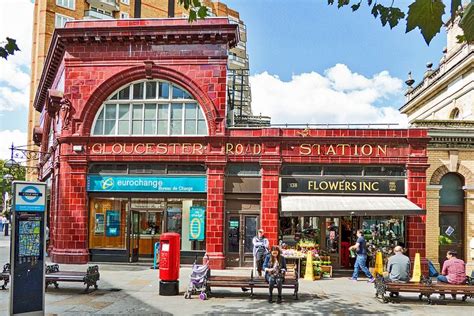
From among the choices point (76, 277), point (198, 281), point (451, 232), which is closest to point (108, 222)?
point (76, 277)

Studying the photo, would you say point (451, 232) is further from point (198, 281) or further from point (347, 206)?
point (198, 281)

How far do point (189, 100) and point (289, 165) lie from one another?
449 cm

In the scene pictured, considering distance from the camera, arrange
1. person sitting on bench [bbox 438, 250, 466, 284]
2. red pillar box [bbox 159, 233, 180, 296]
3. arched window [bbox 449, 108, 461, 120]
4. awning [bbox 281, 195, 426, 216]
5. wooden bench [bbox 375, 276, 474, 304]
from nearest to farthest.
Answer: wooden bench [bbox 375, 276, 474, 304], red pillar box [bbox 159, 233, 180, 296], person sitting on bench [bbox 438, 250, 466, 284], awning [bbox 281, 195, 426, 216], arched window [bbox 449, 108, 461, 120]

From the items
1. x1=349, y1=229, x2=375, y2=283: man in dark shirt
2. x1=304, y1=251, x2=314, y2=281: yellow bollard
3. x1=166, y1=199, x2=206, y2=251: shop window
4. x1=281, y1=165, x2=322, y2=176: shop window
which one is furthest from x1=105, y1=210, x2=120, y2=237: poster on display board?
x1=349, y1=229, x2=375, y2=283: man in dark shirt

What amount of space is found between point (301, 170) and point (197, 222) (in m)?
4.28

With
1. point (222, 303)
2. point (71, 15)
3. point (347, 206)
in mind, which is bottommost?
point (222, 303)

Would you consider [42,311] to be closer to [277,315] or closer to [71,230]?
[277,315]

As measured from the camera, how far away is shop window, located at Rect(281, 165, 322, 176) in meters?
18.0

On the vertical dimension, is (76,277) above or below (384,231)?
below

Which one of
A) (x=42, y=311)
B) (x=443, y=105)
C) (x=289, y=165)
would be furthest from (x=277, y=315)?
(x=443, y=105)

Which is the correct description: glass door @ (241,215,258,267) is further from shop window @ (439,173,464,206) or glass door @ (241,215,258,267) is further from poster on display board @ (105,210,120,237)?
shop window @ (439,173,464,206)

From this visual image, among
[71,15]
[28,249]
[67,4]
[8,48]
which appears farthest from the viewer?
[71,15]

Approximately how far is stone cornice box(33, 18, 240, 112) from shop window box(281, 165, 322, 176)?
5182 mm

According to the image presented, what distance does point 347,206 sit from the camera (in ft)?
54.1
